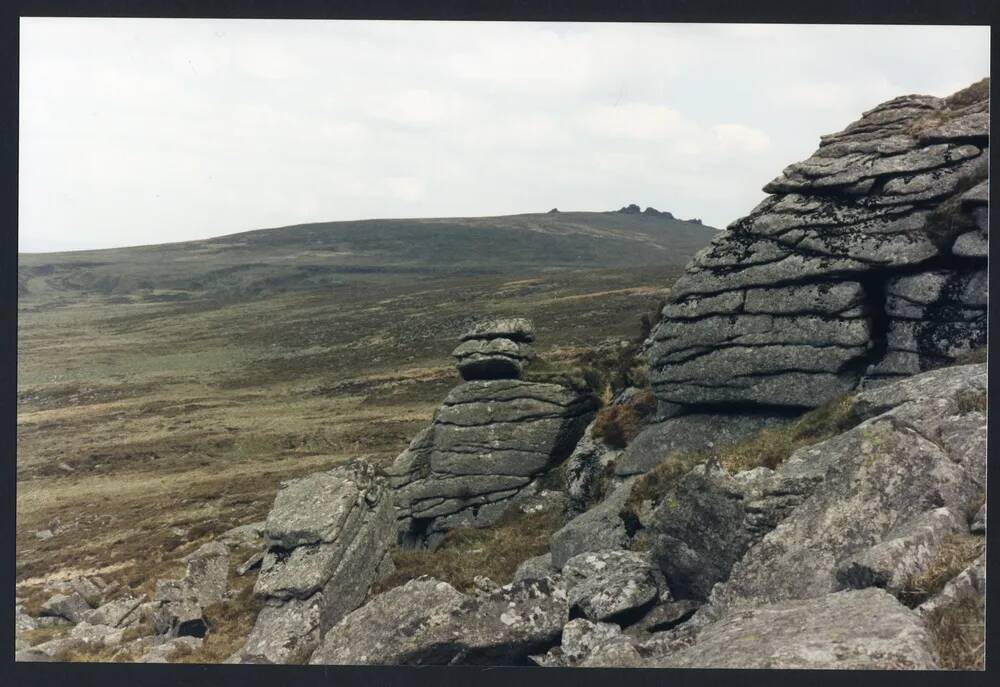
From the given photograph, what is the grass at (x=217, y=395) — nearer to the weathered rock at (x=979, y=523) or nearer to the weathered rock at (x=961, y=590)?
the weathered rock at (x=961, y=590)

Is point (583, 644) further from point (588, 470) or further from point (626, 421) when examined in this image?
point (626, 421)

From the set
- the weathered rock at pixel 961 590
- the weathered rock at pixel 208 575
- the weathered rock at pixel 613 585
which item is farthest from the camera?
the weathered rock at pixel 208 575

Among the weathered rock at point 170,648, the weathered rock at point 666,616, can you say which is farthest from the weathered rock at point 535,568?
the weathered rock at point 170,648

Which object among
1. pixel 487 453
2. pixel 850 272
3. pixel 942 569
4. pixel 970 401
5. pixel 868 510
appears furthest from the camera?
pixel 487 453

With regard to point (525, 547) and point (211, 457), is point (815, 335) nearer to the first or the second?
point (525, 547)

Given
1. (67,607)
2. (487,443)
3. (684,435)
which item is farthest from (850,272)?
(67,607)

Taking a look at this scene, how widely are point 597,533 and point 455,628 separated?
708 centimetres

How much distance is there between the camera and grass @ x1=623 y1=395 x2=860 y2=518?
1594 centimetres

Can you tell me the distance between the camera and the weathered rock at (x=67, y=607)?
2581cm

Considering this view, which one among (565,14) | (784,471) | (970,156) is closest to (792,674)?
(784,471)

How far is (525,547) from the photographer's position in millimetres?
24312

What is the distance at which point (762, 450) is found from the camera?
1625cm

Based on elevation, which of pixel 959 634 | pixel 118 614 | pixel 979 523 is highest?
pixel 979 523

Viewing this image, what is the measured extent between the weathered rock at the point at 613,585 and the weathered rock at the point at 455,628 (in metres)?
0.57
